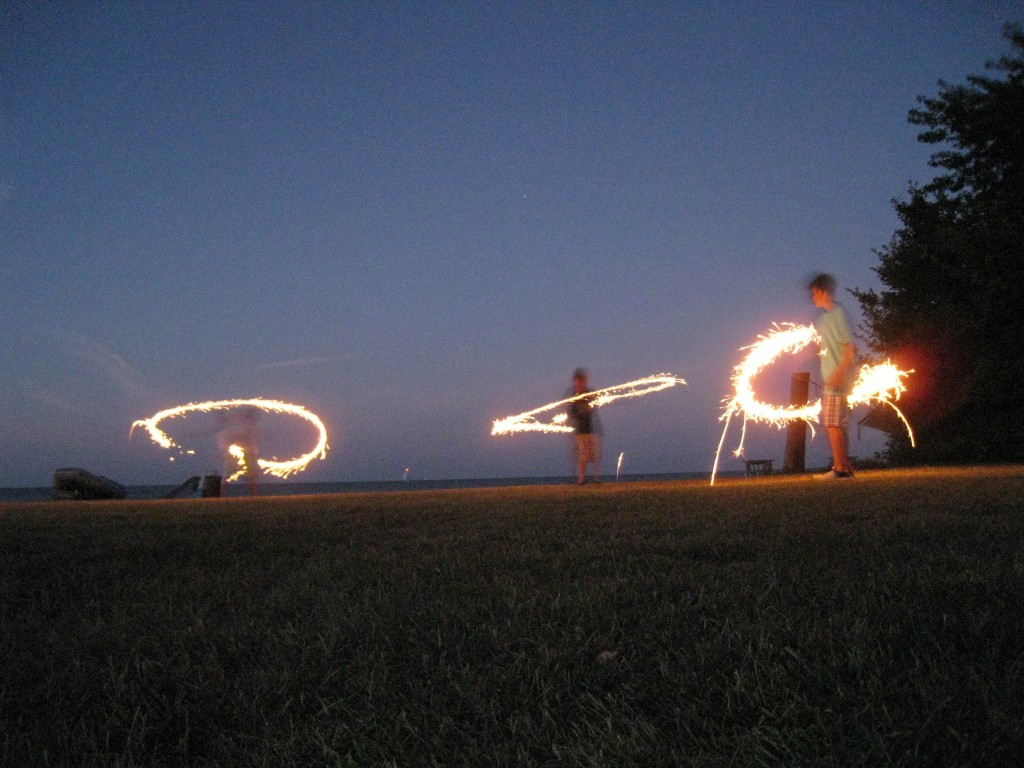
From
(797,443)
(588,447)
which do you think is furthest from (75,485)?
(797,443)

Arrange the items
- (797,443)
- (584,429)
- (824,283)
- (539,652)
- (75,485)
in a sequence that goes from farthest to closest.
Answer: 1. (75,485)
2. (797,443)
3. (584,429)
4. (824,283)
5. (539,652)

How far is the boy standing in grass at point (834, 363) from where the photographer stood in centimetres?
1296

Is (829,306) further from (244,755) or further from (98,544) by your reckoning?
(244,755)

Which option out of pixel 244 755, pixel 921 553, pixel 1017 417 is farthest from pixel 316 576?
pixel 1017 417

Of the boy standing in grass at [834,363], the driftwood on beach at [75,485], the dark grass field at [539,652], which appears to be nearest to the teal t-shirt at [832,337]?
the boy standing in grass at [834,363]

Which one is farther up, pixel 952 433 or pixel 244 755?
pixel 952 433

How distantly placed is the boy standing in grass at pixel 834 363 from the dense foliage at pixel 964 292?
27.1ft

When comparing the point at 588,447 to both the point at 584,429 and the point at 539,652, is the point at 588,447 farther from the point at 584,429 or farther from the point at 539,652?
the point at 539,652

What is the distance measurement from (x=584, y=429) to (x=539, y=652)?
13.6 m

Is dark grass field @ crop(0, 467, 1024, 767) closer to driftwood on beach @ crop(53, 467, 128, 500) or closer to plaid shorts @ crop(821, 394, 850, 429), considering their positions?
plaid shorts @ crop(821, 394, 850, 429)

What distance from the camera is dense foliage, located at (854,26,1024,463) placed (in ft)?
65.8

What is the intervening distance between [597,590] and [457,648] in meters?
1.09

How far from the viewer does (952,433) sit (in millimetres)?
22031

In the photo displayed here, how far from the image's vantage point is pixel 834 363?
13.1 meters
